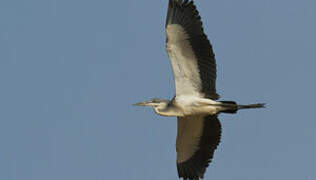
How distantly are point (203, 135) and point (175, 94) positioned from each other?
1456mm

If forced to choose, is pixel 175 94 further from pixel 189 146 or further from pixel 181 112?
pixel 189 146

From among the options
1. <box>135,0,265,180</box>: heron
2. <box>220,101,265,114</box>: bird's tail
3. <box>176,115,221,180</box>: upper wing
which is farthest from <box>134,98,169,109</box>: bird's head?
<box>220,101,265,114</box>: bird's tail

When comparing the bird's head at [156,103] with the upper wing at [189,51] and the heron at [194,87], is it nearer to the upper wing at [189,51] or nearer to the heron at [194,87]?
the heron at [194,87]

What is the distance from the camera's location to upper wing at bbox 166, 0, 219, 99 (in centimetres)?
1343

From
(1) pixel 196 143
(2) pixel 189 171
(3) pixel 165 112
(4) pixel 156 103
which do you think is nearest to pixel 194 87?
(3) pixel 165 112

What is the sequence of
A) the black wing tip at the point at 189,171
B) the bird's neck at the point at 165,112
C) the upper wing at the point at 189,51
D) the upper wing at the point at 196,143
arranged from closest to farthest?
the upper wing at the point at 189,51 → the bird's neck at the point at 165,112 → the upper wing at the point at 196,143 → the black wing tip at the point at 189,171

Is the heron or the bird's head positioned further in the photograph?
the bird's head

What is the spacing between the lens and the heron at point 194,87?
13445 mm

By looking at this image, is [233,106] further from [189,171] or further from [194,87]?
[189,171]

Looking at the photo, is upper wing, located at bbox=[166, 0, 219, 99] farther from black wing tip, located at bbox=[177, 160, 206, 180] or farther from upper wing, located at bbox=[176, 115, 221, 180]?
black wing tip, located at bbox=[177, 160, 206, 180]

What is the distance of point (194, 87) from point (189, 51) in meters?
0.97

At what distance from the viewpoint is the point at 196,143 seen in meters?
15.0

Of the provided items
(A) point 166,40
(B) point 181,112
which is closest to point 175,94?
(B) point 181,112

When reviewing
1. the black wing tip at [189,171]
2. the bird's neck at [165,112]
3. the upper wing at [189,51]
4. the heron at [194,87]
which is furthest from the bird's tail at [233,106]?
the black wing tip at [189,171]
